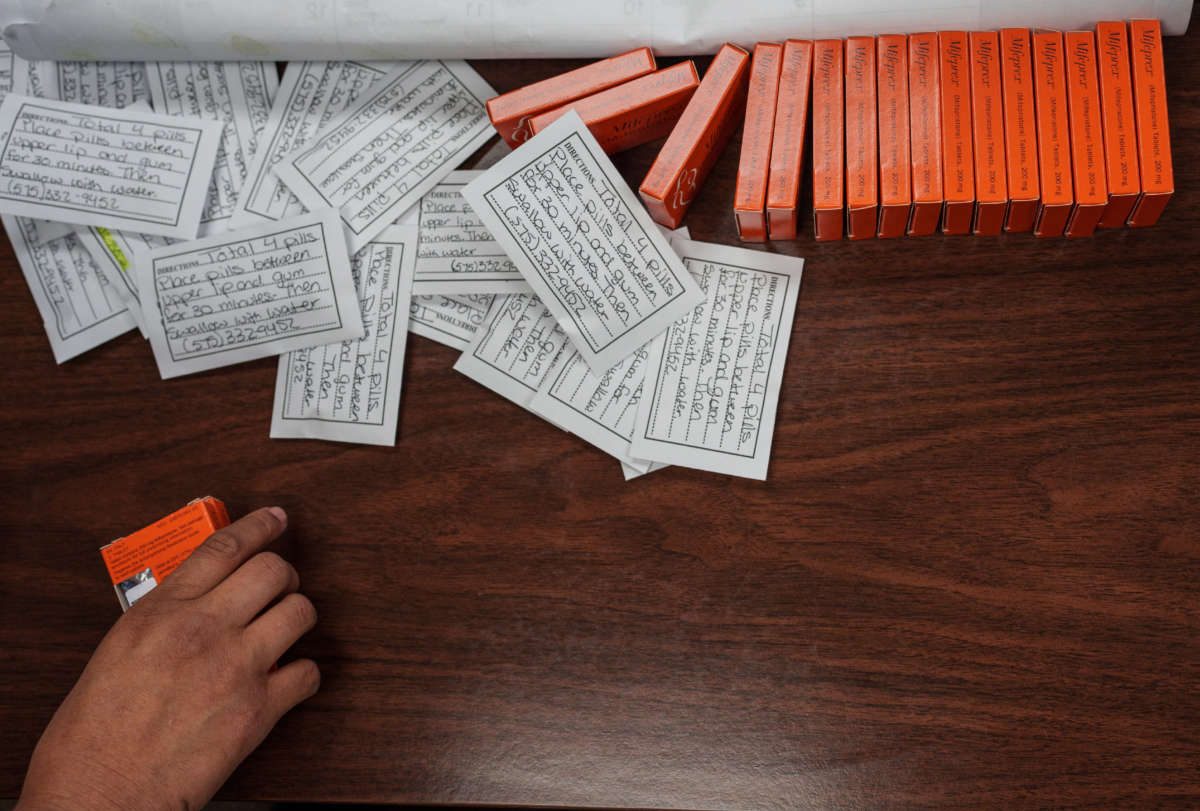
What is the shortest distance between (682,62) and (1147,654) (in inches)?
27.1

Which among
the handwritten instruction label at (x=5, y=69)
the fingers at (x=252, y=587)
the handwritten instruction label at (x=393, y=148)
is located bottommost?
the fingers at (x=252, y=587)

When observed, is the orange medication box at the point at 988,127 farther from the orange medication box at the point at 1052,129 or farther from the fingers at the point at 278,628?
the fingers at the point at 278,628

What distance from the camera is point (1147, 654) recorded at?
791mm

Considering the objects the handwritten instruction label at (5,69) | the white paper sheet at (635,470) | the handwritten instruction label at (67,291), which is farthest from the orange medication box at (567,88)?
the handwritten instruction label at (5,69)

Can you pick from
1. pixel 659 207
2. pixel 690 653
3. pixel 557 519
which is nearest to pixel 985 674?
pixel 690 653

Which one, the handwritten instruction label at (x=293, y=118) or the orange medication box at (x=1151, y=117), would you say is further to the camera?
the handwritten instruction label at (x=293, y=118)

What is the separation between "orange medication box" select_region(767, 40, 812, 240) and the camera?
32.0 inches

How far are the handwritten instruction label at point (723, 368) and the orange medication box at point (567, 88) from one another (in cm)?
18

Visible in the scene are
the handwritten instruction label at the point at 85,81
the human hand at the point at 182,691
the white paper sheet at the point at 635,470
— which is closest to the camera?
the human hand at the point at 182,691

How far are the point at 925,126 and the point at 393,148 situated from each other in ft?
1.68

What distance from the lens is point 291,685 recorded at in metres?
0.84

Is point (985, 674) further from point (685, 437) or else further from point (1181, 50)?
point (1181, 50)

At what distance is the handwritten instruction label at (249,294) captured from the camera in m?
0.91

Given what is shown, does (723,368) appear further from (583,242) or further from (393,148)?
(393,148)
